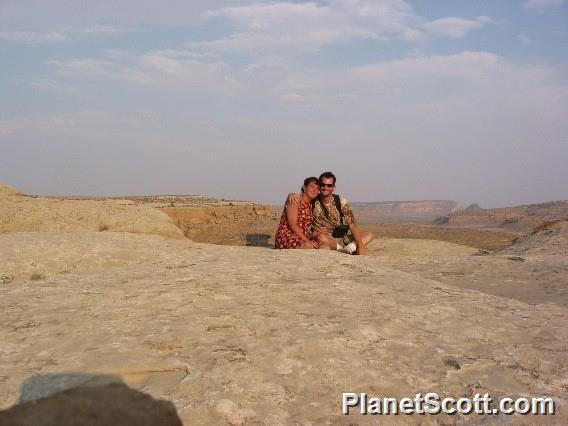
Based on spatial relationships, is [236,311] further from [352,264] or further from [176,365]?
[352,264]

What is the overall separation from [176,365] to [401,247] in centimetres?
679

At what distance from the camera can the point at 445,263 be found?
5383 mm

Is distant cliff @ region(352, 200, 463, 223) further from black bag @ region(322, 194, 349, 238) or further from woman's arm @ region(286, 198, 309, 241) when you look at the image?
woman's arm @ region(286, 198, 309, 241)

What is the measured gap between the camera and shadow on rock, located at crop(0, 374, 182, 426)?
130 cm

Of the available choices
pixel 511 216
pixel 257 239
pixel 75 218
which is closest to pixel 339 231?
pixel 257 239

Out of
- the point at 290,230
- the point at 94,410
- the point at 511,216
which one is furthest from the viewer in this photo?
the point at 511,216

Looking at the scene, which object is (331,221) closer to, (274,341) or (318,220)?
(318,220)

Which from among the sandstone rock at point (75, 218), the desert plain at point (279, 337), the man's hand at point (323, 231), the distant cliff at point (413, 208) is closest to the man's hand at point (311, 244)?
the man's hand at point (323, 231)

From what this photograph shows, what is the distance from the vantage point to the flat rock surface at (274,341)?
1.75 m

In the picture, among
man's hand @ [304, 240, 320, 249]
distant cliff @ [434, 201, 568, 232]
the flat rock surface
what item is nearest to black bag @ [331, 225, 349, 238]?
man's hand @ [304, 240, 320, 249]

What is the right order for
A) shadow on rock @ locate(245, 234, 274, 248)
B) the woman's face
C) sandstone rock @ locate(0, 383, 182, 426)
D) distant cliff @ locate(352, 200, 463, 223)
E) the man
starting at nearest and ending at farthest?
sandstone rock @ locate(0, 383, 182, 426)
the woman's face
the man
shadow on rock @ locate(245, 234, 274, 248)
distant cliff @ locate(352, 200, 463, 223)

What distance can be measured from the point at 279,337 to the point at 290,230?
399 cm

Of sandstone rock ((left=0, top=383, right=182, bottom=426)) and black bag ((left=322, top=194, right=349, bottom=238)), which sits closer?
sandstone rock ((left=0, top=383, right=182, bottom=426))

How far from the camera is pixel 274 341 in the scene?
7.28 feet
